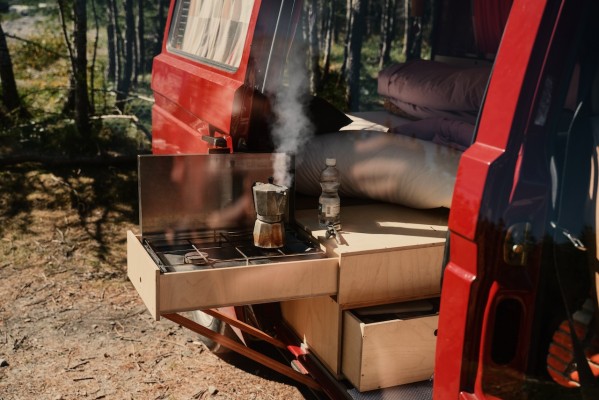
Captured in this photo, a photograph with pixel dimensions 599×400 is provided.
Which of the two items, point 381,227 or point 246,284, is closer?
point 246,284

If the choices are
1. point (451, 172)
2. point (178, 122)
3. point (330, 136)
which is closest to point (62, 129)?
point (178, 122)

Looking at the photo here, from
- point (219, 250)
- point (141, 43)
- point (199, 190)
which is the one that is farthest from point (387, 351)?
point (141, 43)

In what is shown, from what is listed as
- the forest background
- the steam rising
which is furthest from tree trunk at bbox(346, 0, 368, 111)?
the steam rising

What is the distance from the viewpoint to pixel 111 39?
62.7ft

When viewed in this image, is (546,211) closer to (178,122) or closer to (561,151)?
(561,151)

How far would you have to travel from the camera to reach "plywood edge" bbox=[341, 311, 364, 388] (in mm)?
2709

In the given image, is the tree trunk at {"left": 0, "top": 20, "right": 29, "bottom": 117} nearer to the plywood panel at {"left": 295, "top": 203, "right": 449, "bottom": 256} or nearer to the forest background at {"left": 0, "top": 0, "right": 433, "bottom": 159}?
the forest background at {"left": 0, "top": 0, "right": 433, "bottom": 159}

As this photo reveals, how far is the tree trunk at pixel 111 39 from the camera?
1870cm

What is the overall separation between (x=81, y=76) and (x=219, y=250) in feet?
18.9

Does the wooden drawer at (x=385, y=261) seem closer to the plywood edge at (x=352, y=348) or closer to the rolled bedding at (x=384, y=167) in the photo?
the plywood edge at (x=352, y=348)

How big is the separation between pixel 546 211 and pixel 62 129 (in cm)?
734

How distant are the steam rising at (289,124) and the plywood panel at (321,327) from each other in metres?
0.55

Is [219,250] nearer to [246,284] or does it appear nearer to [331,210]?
[246,284]

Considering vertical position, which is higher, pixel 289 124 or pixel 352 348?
pixel 289 124
